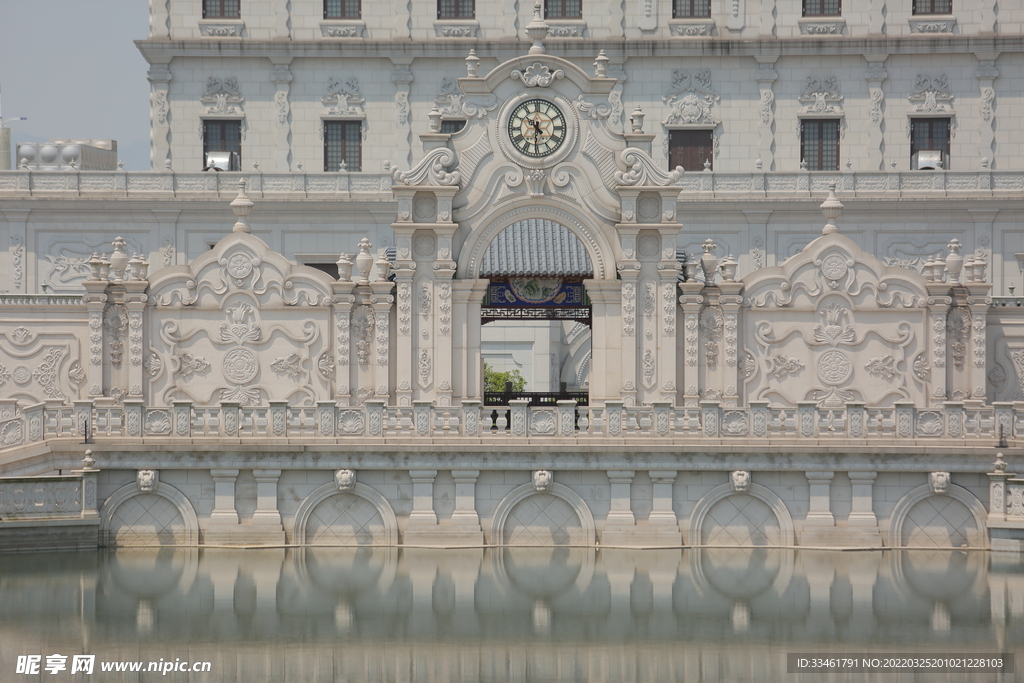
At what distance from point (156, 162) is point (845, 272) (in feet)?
92.2

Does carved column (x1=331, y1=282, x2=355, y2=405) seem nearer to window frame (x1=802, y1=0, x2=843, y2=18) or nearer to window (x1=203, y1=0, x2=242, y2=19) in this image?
window (x1=203, y1=0, x2=242, y2=19)

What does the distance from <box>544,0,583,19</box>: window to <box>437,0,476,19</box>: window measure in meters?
2.99

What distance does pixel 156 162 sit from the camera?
50250mm

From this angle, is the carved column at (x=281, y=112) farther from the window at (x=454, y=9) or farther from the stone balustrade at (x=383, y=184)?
the window at (x=454, y=9)

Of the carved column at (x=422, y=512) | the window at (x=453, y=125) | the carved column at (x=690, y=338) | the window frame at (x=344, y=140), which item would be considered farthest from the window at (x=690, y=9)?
the carved column at (x=422, y=512)

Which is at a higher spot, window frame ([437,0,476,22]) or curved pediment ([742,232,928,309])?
window frame ([437,0,476,22])

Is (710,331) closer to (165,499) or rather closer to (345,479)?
(345,479)

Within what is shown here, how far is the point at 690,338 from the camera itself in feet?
110

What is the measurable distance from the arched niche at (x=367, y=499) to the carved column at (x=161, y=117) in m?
23.6

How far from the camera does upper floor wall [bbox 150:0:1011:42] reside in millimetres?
49781

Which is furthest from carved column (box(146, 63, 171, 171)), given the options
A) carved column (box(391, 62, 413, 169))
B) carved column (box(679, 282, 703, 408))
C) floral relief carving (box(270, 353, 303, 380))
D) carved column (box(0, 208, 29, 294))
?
carved column (box(679, 282, 703, 408))

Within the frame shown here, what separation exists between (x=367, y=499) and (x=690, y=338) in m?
9.15

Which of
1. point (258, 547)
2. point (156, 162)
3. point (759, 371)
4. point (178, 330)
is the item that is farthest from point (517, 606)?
point (156, 162)

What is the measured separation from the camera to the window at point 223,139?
165 feet
